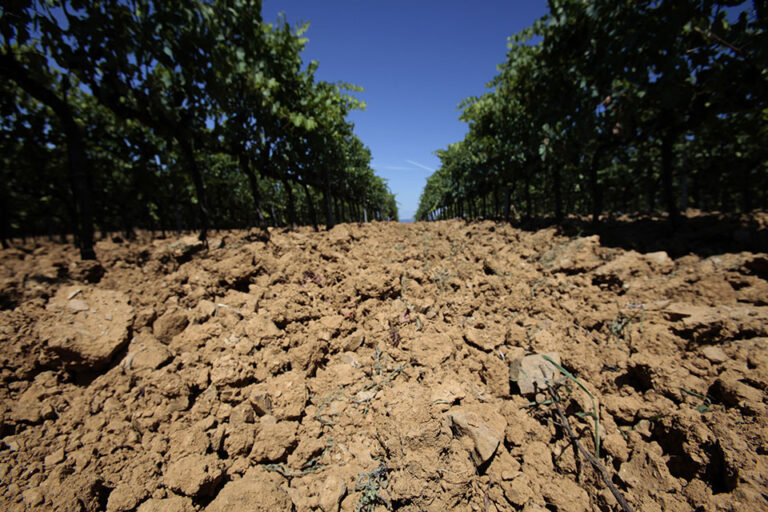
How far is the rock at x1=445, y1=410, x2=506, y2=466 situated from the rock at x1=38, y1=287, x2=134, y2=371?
2.84 meters

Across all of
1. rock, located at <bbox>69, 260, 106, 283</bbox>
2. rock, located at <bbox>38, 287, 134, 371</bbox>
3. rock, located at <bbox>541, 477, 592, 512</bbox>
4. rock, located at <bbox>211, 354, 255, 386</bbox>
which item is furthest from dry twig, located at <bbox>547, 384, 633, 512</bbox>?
rock, located at <bbox>69, 260, 106, 283</bbox>

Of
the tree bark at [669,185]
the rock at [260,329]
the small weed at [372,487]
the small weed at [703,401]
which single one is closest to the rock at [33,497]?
the rock at [260,329]

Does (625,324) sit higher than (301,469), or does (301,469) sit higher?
(625,324)

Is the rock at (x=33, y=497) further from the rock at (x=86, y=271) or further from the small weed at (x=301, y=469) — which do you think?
the rock at (x=86, y=271)

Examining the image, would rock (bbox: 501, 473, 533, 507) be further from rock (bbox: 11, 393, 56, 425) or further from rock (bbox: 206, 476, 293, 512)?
rock (bbox: 11, 393, 56, 425)

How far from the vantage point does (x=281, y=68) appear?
6.69 metres

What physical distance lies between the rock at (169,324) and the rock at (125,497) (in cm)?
125

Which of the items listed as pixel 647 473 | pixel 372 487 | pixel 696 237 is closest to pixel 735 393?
pixel 647 473

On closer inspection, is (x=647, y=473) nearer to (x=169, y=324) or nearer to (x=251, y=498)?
(x=251, y=498)

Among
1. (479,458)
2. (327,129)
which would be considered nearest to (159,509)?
(479,458)

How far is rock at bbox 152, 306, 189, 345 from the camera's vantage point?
8.09 ft

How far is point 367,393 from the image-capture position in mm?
2211

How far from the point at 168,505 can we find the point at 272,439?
567 millimetres

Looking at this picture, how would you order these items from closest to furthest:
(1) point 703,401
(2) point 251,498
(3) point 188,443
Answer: (2) point 251,498 < (3) point 188,443 < (1) point 703,401
